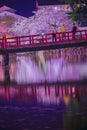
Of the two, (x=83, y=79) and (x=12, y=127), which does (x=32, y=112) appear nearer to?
(x=12, y=127)

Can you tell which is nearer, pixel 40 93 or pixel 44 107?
pixel 44 107

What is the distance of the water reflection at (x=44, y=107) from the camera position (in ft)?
39.7

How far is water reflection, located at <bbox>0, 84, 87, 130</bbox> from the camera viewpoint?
1209 centimetres

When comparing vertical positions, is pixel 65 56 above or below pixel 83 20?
below

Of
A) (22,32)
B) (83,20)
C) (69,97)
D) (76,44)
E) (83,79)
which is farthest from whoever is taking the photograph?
(22,32)

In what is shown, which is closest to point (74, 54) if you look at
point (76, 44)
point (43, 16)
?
point (43, 16)

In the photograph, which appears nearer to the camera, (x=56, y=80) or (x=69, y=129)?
(x=69, y=129)

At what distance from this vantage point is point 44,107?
14984 millimetres

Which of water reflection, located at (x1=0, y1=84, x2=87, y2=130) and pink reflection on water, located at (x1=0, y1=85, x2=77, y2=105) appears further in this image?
pink reflection on water, located at (x1=0, y1=85, x2=77, y2=105)

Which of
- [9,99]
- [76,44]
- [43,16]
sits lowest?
[9,99]

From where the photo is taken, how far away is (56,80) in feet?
77.2

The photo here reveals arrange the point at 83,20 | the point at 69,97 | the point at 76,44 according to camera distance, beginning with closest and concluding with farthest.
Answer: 1. the point at 69,97
2. the point at 76,44
3. the point at 83,20

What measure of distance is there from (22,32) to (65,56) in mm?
6614

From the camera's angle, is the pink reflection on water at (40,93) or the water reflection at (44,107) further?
the pink reflection on water at (40,93)
